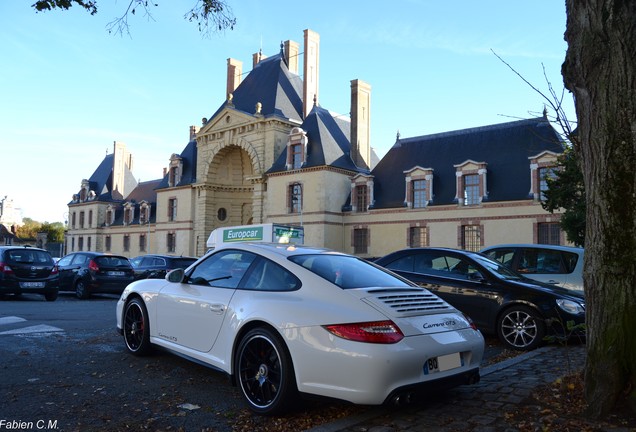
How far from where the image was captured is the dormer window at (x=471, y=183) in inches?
1249

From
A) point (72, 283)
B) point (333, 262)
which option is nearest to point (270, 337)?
point (333, 262)

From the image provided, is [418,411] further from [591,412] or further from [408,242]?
[408,242]

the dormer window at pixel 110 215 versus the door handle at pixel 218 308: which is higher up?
the dormer window at pixel 110 215

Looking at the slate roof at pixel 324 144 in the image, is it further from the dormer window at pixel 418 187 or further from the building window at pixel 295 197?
the dormer window at pixel 418 187

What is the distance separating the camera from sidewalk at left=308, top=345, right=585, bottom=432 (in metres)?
3.87

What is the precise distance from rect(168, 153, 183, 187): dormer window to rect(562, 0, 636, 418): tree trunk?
163 feet

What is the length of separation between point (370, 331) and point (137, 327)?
3.68 m

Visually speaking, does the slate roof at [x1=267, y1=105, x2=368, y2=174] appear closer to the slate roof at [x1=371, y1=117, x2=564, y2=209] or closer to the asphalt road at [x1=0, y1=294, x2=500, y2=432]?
the slate roof at [x1=371, y1=117, x2=564, y2=209]

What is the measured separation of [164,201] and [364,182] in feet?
77.4

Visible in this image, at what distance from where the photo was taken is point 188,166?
51312 mm

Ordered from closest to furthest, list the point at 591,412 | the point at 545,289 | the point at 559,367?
the point at 591,412, the point at 559,367, the point at 545,289

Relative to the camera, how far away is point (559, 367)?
5859mm

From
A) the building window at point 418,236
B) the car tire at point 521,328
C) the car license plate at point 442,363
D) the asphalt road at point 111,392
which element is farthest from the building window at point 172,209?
the car license plate at point 442,363

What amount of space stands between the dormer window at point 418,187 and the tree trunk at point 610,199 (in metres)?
30.0
